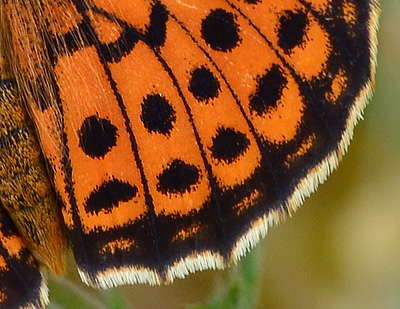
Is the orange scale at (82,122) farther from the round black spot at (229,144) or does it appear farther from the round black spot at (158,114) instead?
the round black spot at (229,144)

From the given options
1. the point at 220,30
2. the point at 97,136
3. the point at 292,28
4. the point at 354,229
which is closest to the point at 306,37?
the point at 292,28

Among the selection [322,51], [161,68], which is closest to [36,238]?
[161,68]

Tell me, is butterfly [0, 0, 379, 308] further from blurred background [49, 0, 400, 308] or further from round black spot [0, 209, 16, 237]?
blurred background [49, 0, 400, 308]

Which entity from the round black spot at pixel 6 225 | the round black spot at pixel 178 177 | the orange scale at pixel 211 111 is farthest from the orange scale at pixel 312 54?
the round black spot at pixel 6 225

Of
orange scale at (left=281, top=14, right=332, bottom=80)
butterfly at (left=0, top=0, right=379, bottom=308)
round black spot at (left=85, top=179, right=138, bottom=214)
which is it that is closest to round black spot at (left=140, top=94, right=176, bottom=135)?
butterfly at (left=0, top=0, right=379, bottom=308)

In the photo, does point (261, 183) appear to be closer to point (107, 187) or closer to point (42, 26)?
point (107, 187)
